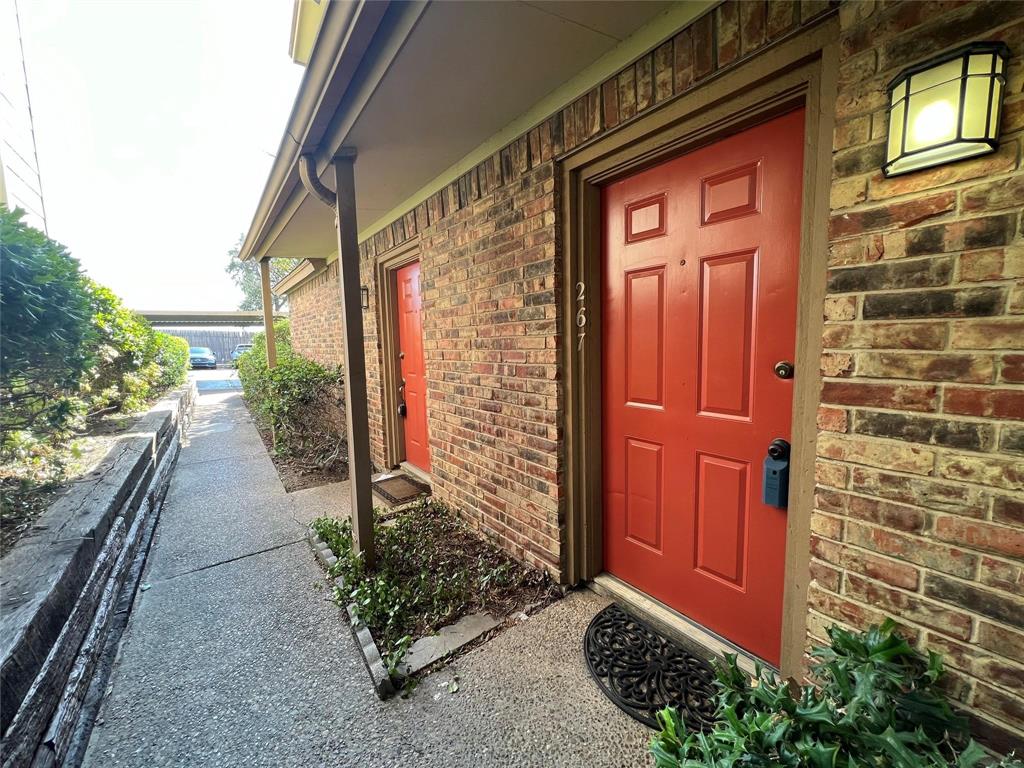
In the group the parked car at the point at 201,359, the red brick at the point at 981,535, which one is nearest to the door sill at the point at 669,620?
the red brick at the point at 981,535

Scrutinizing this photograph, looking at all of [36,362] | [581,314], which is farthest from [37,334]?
[581,314]

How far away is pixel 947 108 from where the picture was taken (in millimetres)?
976

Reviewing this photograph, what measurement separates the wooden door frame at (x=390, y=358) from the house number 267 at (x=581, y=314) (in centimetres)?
239

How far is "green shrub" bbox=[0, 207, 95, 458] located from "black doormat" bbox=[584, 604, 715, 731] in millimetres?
4194

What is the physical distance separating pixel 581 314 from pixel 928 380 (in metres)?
1.37

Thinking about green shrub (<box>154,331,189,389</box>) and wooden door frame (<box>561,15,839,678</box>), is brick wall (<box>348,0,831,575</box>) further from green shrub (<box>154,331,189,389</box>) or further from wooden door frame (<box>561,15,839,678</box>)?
green shrub (<box>154,331,189,389</box>)

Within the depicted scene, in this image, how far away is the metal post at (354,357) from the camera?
97.0 inches

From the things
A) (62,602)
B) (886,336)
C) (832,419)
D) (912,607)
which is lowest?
(62,602)

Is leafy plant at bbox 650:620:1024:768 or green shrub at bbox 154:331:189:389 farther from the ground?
green shrub at bbox 154:331:189:389

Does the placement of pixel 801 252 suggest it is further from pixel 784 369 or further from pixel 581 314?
pixel 581 314

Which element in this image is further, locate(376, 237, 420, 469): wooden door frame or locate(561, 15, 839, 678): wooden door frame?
locate(376, 237, 420, 469): wooden door frame

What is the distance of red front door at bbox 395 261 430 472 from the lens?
4086 millimetres

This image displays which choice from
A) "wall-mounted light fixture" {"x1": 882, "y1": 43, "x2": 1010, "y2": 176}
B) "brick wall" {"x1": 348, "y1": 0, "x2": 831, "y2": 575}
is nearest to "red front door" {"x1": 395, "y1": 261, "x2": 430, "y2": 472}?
"brick wall" {"x1": 348, "y1": 0, "x2": 831, "y2": 575}

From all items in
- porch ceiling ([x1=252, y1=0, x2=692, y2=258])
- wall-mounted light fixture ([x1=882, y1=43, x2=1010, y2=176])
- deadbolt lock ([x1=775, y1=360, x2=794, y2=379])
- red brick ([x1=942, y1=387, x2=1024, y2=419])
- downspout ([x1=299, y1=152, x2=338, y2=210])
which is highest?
porch ceiling ([x1=252, y1=0, x2=692, y2=258])
